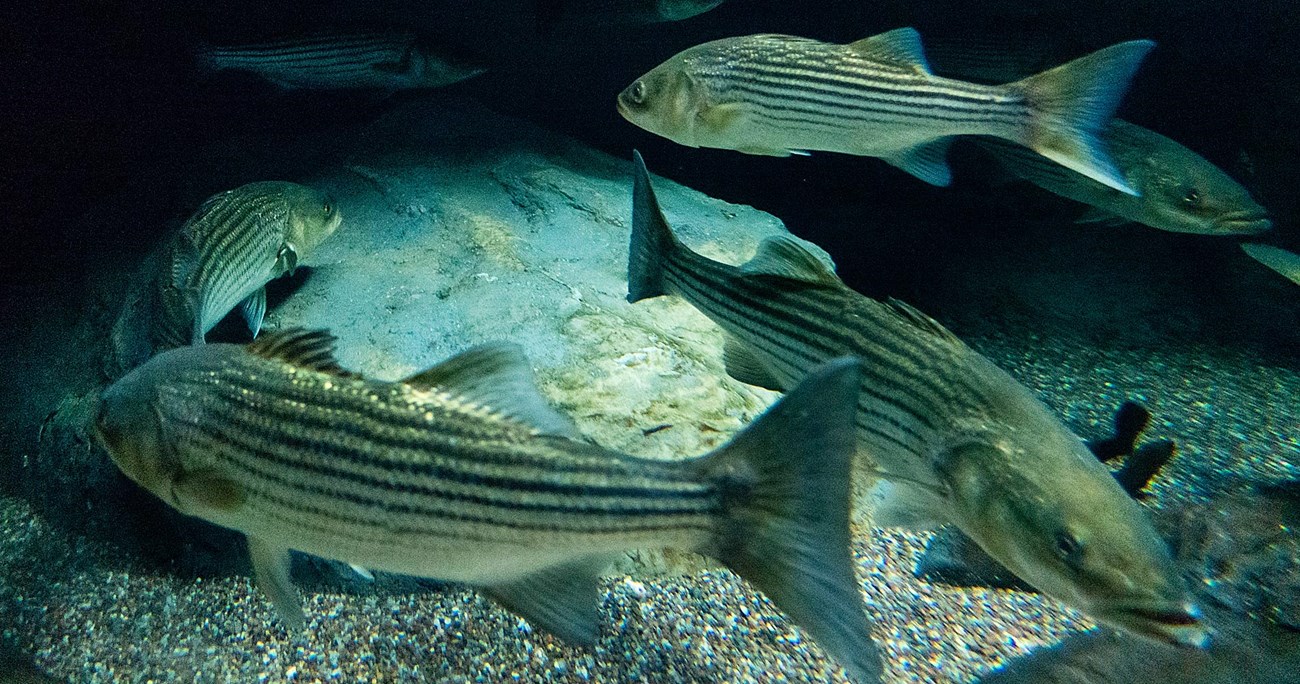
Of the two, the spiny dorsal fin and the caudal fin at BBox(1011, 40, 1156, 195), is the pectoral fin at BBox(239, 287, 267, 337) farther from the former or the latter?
the caudal fin at BBox(1011, 40, 1156, 195)

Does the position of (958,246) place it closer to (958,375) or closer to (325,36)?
(958,375)

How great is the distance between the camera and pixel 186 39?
705cm

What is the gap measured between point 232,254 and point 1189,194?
17.6 feet

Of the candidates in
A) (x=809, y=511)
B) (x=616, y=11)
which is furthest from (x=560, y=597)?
(x=616, y=11)

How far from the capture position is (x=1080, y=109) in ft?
9.95

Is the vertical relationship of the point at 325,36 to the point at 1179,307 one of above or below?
above

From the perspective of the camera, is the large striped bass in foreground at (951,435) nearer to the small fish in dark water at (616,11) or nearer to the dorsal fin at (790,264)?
the dorsal fin at (790,264)

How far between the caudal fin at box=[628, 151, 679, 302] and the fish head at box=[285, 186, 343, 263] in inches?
92.6

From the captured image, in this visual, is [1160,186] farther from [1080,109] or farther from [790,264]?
[790,264]

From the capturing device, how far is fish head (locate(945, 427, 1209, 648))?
1.79 metres

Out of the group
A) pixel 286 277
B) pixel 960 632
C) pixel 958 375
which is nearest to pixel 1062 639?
pixel 960 632

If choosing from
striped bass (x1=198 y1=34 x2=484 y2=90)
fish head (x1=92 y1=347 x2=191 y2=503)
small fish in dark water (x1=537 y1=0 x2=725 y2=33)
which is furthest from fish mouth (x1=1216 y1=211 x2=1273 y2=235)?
striped bass (x1=198 y1=34 x2=484 y2=90)

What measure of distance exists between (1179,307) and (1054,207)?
1350mm

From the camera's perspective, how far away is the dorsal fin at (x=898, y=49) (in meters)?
3.49
